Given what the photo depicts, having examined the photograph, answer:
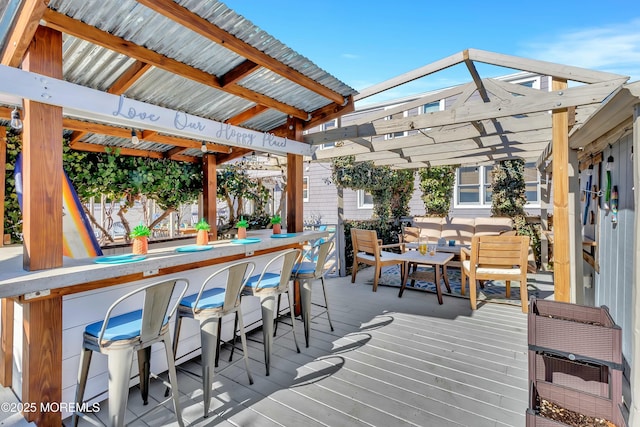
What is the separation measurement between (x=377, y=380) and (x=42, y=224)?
264 cm

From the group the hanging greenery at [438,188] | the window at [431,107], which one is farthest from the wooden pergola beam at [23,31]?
the window at [431,107]

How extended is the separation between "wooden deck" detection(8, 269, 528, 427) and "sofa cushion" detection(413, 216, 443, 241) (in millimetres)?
3868

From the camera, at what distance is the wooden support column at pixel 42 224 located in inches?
76.3

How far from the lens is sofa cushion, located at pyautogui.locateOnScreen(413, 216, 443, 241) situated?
7.89 m

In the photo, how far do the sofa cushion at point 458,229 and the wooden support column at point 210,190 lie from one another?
5202 millimetres

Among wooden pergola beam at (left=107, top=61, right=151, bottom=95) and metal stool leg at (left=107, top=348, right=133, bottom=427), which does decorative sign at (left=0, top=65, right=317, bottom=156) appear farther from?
metal stool leg at (left=107, top=348, right=133, bottom=427)

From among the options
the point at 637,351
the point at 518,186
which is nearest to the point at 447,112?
the point at 637,351

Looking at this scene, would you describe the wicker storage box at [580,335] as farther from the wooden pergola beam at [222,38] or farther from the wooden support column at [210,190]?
the wooden support column at [210,190]

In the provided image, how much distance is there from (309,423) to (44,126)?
2557mm

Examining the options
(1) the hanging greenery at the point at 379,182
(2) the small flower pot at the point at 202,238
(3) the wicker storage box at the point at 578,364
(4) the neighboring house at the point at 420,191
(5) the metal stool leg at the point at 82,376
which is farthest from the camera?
(4) the neighboring house at the point at 420,191

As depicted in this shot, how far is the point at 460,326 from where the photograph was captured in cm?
386

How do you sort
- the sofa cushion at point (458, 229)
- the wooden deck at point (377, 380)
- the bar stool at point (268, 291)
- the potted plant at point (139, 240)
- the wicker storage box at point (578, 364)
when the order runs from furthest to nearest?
A: the sofa cushion at point (458, 229)
the bar stool at point (268, 291)
the potted plant at point (139, 240)
the wooden deck at point (377, 380)
the wicker storage box at point (578, 364)

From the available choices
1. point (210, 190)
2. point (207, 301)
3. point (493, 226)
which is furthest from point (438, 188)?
point (207, 301)

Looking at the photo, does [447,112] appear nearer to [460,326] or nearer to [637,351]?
[460,326]
